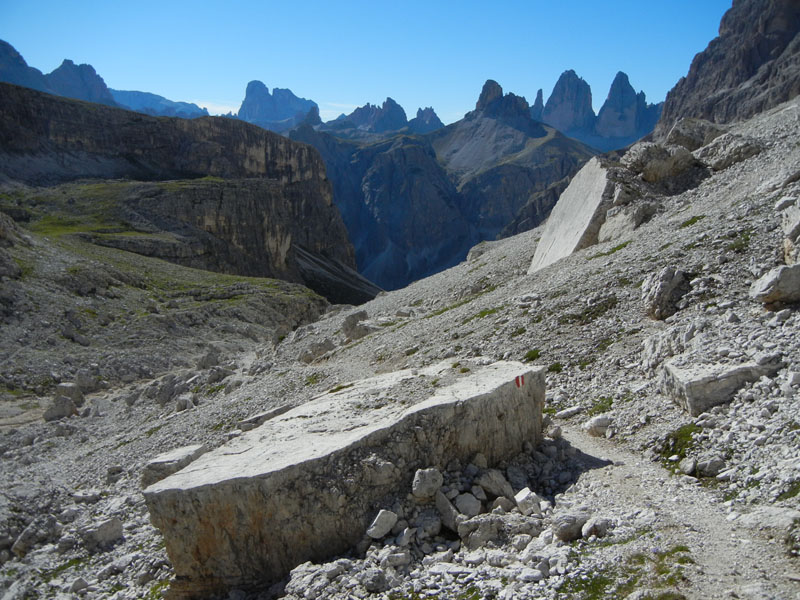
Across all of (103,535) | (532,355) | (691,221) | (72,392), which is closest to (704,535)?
(532,355)

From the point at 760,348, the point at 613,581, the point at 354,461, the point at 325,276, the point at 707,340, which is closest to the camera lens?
the point at 613,581

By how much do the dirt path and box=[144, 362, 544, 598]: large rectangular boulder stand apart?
3.21 metres

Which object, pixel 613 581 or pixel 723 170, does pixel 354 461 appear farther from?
pixel 723 170

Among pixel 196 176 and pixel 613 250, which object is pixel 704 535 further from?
pixel 196 176

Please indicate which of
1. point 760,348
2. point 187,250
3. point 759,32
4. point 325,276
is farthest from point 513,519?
point 759,32

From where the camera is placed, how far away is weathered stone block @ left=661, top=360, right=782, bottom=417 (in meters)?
13.9

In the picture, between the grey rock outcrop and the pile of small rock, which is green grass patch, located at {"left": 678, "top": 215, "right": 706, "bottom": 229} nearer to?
the grey rock outcrop

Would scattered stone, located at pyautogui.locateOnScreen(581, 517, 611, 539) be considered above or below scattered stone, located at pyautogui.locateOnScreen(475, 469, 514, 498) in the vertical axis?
below

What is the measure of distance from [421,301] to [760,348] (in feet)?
111

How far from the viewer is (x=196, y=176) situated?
15800cm

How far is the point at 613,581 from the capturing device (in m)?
9.32

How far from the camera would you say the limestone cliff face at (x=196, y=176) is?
120m

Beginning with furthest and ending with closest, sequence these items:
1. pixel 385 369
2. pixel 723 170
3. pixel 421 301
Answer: pixel 421 301 → pixel 723 170 → pixel 385 369

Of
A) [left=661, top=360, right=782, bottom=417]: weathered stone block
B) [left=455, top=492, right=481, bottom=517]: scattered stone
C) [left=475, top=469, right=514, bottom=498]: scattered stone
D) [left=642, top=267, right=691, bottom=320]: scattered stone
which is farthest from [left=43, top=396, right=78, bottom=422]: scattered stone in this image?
[left=661, top=360, right=782, bottom=417]: weathered stone block
